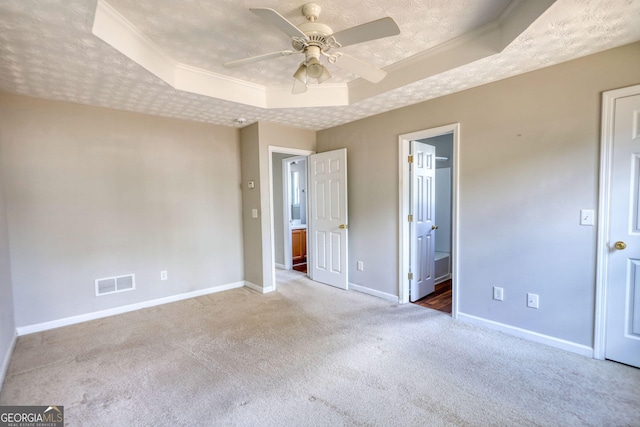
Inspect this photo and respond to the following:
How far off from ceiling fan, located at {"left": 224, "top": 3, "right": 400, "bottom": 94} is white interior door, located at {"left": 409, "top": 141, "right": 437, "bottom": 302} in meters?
1.69

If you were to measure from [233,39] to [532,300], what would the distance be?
3.31 metres

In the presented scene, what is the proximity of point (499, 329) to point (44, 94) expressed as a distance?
16.1 ft

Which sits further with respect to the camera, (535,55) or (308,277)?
(308,277)

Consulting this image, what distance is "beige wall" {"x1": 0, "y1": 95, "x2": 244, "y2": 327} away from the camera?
9.61ft

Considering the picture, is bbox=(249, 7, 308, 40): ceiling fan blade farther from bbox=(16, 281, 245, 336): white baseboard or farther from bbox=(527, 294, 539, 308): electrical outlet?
bbox=(16, 281, 245, 336): white baseboard

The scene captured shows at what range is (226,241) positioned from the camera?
14.1 ft

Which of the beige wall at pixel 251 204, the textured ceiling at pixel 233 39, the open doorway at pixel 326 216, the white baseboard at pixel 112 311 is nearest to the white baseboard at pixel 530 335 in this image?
the open doorway at pixel 326 216

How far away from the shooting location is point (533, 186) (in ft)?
8.43

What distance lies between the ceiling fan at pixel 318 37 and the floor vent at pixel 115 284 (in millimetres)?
2837

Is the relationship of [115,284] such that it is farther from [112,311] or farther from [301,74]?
[301,74]

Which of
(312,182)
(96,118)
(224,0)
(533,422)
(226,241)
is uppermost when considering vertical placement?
(224,0)

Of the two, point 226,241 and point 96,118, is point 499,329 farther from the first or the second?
point 96,118

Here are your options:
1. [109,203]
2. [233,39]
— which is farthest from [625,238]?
[109,203]

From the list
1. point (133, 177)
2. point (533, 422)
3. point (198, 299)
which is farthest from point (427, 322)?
point (133, 177)
